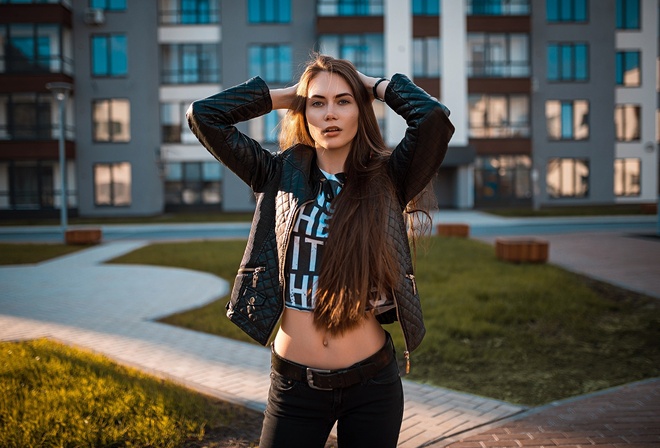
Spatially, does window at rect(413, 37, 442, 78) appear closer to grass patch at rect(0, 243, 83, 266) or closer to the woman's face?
grass patch at rect(0, 243, 83, 266)

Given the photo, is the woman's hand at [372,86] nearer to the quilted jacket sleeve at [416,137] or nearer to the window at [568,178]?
the quilted jacket sleeve at [416,137]

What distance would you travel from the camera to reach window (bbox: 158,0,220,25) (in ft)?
121

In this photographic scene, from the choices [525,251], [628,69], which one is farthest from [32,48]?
[628,69]

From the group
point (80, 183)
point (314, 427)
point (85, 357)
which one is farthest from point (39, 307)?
point (80, 183)

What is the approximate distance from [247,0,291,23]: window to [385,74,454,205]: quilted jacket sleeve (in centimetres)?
3621

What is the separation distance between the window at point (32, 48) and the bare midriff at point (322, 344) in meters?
35.8

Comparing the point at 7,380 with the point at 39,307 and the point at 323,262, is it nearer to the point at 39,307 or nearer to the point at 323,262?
the point at 323,262

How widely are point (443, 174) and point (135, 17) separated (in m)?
20.4

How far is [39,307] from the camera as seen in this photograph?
927cm

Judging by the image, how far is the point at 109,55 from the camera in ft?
115

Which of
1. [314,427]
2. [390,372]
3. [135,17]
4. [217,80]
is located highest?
[135,17]

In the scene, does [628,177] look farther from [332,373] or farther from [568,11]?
[332,373]

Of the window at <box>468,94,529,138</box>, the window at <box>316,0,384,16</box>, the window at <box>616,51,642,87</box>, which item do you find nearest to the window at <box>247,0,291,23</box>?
the window at <box>316,0,384,16</box>

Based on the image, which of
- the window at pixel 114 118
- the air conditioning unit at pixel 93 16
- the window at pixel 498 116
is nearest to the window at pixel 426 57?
the window at pixel 498 116
